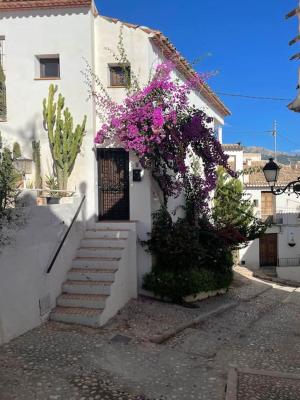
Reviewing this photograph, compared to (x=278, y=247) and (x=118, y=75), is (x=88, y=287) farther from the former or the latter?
(x=278, y=247)

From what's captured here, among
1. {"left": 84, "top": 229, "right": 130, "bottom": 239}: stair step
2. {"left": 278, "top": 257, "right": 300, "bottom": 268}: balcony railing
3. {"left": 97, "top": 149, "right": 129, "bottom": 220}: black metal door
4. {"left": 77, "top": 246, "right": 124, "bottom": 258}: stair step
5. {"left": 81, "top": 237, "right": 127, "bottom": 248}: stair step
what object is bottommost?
{"left": 278, "top": 257, "right": 300, "bottom": 268}: balcony railing

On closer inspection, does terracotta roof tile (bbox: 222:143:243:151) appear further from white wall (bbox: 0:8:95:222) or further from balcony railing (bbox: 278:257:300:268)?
white wall (bbox: 0:8:95:222)

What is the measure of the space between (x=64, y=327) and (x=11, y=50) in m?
7.62

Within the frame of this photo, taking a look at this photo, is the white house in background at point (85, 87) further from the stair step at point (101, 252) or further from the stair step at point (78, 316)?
the stair step at point (78, 316)

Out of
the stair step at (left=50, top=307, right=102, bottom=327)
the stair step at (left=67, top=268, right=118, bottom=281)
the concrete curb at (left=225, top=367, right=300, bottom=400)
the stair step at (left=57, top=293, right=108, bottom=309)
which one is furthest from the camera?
the stair step at (left=67, top=268, right=118, bottom=281)

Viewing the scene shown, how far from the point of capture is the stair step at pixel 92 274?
916cm

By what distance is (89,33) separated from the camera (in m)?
10.8

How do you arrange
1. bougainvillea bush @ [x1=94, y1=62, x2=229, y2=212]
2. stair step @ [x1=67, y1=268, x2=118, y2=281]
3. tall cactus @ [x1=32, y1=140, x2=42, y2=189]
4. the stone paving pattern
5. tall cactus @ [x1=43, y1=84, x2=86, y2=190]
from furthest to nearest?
tall cactus @ [x1=32, y1=140, x2=42, y2=189] → tall cactus @ [x1=43, y1=84, x2=86, y2=190] → bougainvillea bush @ [x1=94, y1=62, x2=229, y2=212] → stair step @ [x1=67, y1=268, x2=118, y2=281] → the stone paving pattern

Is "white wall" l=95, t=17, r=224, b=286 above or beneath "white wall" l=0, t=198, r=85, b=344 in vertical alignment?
above

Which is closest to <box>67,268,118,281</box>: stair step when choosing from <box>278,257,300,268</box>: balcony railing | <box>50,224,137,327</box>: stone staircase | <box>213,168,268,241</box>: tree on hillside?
<box>50,224,137,327</box>: stone staircase

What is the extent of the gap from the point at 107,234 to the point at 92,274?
1.52m

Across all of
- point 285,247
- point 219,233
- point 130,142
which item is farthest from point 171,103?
point 285,247

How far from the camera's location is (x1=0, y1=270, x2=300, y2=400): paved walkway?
555cm

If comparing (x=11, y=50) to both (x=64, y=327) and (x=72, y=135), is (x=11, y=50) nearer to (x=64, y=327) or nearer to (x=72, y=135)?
(x=72, y=135)
